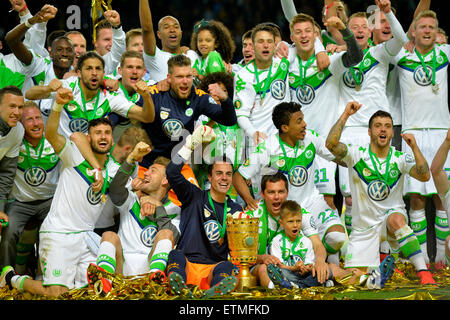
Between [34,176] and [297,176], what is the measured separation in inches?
83.9

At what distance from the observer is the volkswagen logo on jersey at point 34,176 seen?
5.67 m

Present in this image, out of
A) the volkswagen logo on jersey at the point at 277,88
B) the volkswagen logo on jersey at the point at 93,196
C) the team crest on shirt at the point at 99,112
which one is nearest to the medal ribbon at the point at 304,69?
the volkswagen logo on jersey at the point at 277,88

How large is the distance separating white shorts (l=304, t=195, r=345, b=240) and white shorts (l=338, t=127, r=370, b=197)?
503 mm

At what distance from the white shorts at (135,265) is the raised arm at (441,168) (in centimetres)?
238

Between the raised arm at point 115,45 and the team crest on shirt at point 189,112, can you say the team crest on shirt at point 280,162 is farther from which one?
the raised arm at point 115,45

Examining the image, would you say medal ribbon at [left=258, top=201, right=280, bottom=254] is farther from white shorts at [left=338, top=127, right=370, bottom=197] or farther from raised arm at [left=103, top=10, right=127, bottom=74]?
raised arm at [left=103, top=10, right=127, bottom=74]

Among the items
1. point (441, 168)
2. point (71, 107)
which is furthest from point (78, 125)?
point (441, 168)

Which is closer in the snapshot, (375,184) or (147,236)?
(147,236)

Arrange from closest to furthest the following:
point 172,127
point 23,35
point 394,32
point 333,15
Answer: point 172,127 < point 23,35 < point 394,32 < point 333,15

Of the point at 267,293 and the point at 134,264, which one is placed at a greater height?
the point at 134,264

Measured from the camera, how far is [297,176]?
229 inches

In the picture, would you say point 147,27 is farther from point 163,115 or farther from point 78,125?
point 78,125

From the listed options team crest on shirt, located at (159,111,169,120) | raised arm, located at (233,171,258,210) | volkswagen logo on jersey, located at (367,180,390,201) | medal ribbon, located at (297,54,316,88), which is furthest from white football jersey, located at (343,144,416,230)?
team crest on shirt, located at (159,111,169,120)

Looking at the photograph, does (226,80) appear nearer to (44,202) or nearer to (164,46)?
(164,46)
